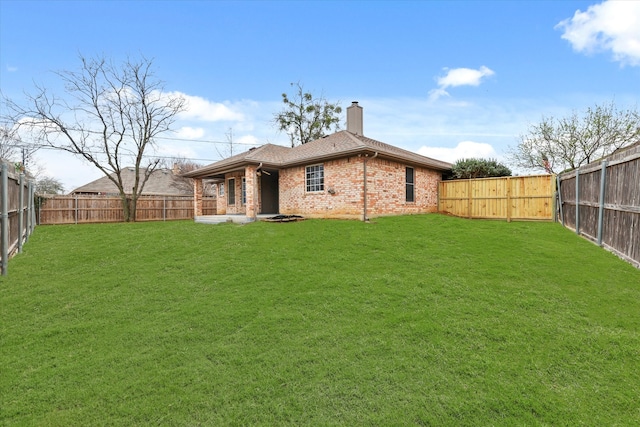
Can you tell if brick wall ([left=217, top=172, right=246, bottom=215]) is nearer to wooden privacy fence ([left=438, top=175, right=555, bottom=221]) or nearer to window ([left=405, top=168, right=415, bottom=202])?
window ([left=405, top=168, right=415, bottom=202])

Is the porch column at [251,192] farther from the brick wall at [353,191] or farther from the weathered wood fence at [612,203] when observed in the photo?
the weathered wood fence at [612,203]

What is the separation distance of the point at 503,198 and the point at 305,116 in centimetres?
2178

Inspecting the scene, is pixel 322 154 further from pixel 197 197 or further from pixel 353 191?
pixel 197 197

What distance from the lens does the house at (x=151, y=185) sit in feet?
104

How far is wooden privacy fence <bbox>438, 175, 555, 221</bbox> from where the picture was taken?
12.6m

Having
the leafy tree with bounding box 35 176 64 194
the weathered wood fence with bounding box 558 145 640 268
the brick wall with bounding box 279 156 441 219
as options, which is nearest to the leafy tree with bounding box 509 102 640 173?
the brick wall with bounding box 279 156 441 219

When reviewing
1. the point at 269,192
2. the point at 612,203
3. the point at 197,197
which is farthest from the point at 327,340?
the point at 197,197

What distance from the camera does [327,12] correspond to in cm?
1158

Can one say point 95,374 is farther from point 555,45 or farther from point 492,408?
point 555,45

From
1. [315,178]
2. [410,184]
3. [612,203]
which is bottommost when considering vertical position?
[612,203]

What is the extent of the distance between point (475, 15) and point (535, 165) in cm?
1521

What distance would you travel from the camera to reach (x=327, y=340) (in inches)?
156

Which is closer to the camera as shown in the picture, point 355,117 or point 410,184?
point 410,184

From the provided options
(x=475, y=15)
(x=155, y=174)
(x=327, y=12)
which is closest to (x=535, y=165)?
(x=475, y=15)
